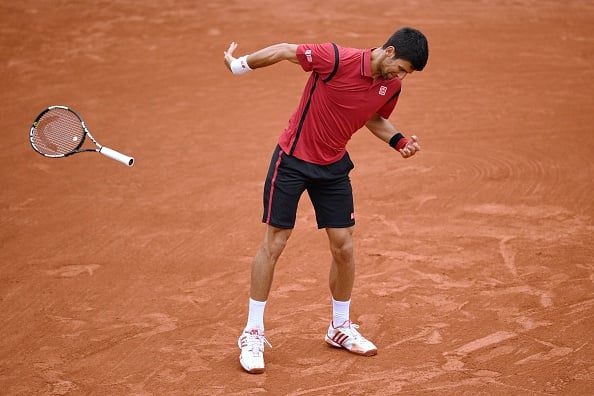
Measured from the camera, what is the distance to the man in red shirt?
5281 mm

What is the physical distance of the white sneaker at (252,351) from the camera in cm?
552

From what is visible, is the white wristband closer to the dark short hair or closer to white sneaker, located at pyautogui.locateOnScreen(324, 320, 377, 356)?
the dark short hair

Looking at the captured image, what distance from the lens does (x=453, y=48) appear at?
515 inches

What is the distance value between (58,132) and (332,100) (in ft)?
7.03

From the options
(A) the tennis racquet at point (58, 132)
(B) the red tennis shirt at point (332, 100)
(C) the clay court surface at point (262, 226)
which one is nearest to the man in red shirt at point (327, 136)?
(B) the red tennis shirt at point (332, 100)

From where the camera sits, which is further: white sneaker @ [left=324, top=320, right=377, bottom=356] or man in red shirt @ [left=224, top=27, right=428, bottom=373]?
white sneaker @ [left=324, top=320, right=377, bottom=356]

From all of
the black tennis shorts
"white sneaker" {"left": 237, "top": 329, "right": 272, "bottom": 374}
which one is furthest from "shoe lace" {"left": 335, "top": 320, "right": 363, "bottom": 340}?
the black tennis shorts

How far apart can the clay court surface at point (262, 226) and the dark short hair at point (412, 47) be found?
1.90 metres

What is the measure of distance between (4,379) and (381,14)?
10.5 meters

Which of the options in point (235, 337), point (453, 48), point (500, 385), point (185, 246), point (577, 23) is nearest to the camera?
point (500, 385)

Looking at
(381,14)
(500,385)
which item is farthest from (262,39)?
(500,385)

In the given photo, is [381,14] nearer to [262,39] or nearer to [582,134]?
[262,39]

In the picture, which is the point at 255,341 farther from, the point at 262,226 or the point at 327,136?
the point at 262,226

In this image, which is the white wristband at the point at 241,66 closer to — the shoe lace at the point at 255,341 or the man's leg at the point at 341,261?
the man's leg at the point at 341,261
